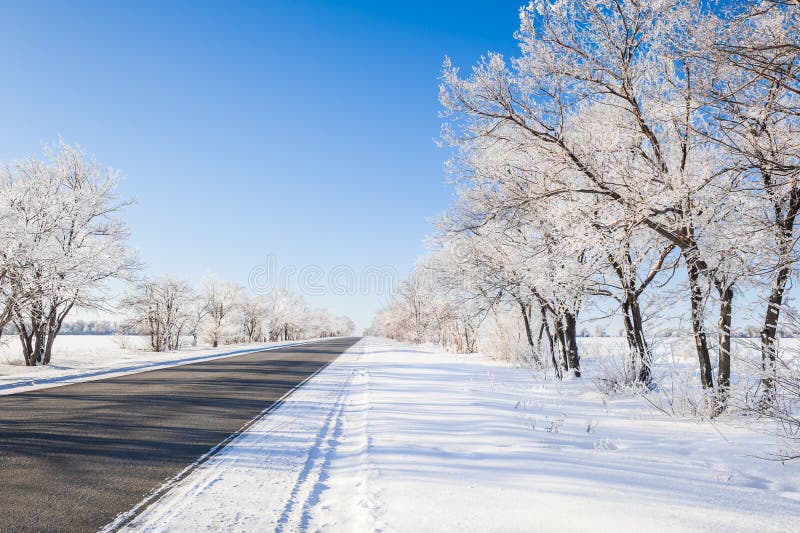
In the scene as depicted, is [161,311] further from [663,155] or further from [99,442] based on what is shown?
[663,155]

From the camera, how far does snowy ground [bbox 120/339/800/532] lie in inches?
134

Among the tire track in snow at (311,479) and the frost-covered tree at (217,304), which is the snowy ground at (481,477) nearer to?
the tire track in snow at (311,479)

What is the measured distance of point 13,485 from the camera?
4.00 m

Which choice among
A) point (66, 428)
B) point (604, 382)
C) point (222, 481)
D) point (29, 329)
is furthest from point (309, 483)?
point (29, 329)

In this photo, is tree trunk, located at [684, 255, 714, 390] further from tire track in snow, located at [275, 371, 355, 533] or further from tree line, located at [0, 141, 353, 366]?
tree line, located at [0, 141, 353, 366]

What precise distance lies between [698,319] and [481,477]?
553 centimetres

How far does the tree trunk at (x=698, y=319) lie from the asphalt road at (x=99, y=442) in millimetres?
7911

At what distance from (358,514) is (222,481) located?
1.62m

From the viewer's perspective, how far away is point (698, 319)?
7.56 meters

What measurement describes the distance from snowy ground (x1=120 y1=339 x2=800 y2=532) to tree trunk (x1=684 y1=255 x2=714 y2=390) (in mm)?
1212

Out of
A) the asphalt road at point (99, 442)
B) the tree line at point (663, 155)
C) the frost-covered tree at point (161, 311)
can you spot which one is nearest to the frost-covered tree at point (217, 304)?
the frost-covered tree at point (161, 311)

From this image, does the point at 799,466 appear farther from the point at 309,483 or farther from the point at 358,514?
the point at 309,483

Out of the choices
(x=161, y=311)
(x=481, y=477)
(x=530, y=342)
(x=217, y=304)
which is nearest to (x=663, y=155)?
(x=481, y=477)

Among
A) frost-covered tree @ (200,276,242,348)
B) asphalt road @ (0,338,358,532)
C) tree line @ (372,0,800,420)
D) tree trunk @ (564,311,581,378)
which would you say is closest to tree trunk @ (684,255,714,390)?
tree line @ (372,0,800,420)
